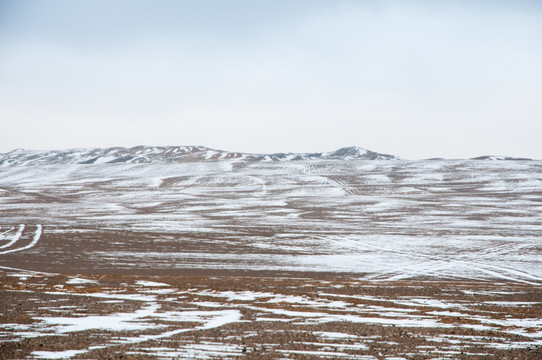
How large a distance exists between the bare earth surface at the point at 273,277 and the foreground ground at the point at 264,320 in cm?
7

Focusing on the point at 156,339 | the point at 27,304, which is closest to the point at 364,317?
the point at 156,339

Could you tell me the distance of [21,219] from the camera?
166 feet

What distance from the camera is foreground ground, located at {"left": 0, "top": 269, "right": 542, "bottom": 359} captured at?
10828mm

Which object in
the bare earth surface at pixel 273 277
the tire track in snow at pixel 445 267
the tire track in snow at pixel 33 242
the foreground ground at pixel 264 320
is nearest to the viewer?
the foreground ground at pixel 264 320

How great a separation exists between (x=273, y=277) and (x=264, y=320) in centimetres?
1071

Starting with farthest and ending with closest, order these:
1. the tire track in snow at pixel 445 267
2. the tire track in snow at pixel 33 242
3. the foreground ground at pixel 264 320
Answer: the tire track in snow at pixel 33 242
the tire track in snow at pixel 445 267
the foreground ground at pixel 264 320

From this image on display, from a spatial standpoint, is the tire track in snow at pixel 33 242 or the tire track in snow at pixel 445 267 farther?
the tire track in snow at pixel 33 242

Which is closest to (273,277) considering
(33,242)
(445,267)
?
(445,267)

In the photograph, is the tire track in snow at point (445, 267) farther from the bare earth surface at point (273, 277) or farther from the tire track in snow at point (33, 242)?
the tire track in snow at point (33, 242)

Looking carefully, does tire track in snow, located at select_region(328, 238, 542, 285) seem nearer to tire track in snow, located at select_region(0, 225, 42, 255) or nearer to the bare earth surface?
the bare earth surface

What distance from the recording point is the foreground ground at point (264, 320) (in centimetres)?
1083

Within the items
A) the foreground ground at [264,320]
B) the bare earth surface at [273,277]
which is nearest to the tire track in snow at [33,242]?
the bare earth surface at [273,277]

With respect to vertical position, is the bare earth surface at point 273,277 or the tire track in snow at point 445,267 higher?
the bare earth surface at point 273,277

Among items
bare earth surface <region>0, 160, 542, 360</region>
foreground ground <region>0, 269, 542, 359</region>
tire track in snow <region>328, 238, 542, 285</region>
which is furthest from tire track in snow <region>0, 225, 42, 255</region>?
tire track in snow <region>328, 238, 542, 285</region>
